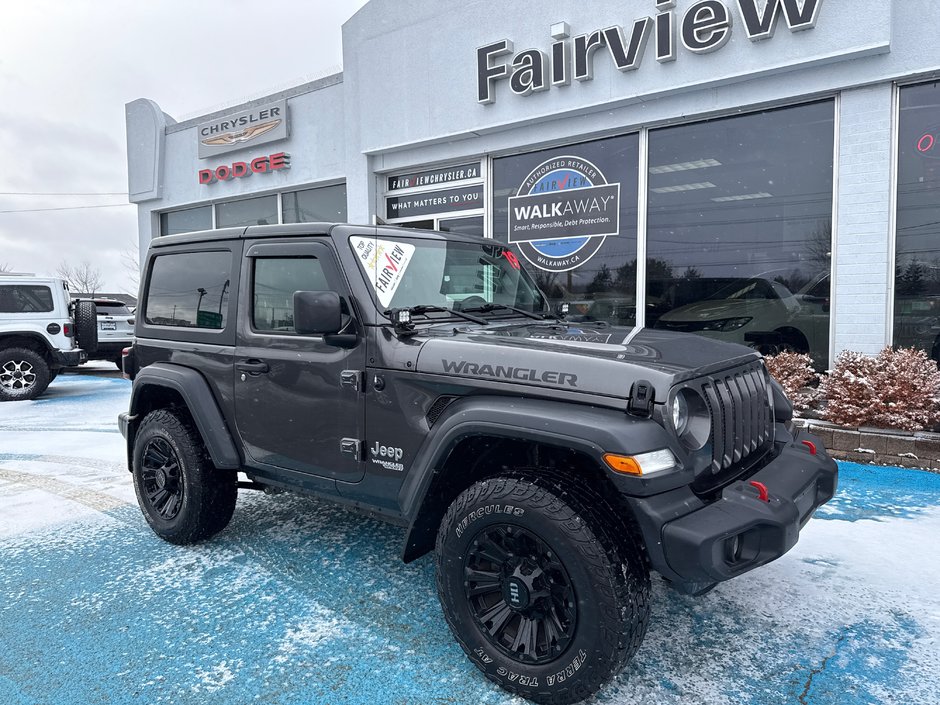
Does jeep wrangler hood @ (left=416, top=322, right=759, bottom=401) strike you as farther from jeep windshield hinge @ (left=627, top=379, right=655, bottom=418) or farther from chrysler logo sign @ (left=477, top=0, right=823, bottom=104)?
chrysler logo sign @ (left=477, top=0, right=823, bottom=104)

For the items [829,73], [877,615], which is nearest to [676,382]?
[877,615]

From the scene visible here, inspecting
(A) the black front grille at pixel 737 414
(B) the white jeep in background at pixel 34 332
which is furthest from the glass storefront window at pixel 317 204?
(A) the black front grille at pixel 737 414

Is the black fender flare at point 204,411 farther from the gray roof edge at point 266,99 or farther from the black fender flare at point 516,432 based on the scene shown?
the gray roof edge at point 266,99

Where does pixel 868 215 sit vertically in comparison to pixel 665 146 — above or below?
below

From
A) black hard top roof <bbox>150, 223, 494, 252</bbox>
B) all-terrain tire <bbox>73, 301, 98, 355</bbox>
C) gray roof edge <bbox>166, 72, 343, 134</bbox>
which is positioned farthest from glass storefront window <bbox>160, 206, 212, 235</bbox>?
black hard top roof <bbox>150, 223, 494, 252</bbox>

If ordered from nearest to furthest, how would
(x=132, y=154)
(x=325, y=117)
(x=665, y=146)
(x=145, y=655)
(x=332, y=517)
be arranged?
(x=145, y=655) → (x=332, y=517) → (x=665, y=146) → (x=325, y=117) → (x=132, y=154)

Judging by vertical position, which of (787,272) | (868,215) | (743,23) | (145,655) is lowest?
(145,655)

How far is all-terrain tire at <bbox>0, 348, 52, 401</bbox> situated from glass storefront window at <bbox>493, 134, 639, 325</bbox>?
7.62 m

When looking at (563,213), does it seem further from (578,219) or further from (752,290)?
(752,290)

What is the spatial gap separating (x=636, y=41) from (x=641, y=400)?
6.73m

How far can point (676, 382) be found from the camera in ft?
7.64

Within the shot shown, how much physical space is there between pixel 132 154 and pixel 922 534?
16303 mm

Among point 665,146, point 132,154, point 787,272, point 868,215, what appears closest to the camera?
point 868,215

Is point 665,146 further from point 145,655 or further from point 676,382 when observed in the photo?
point 145,655
